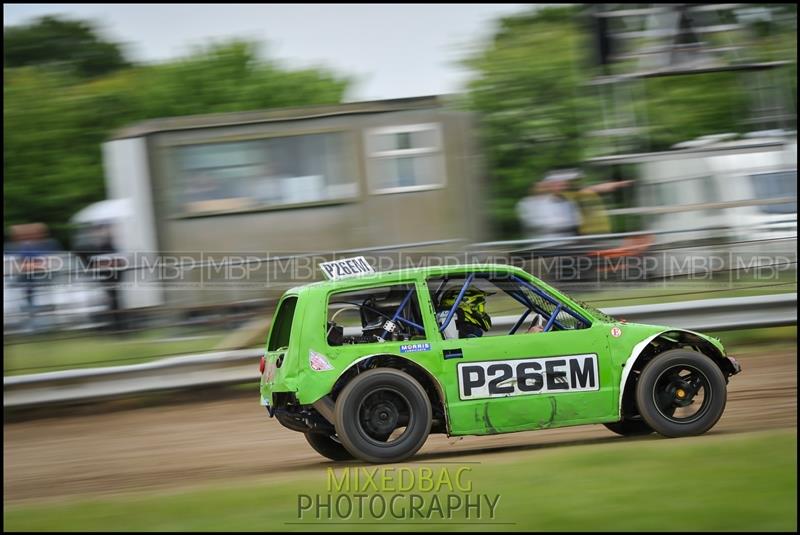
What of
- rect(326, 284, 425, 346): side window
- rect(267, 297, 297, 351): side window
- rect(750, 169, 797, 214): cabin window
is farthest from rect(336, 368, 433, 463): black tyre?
rect(750, 169, 797, 214): cabin window

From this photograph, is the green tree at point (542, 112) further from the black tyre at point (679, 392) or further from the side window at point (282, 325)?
the black tyre at point (679, 392)

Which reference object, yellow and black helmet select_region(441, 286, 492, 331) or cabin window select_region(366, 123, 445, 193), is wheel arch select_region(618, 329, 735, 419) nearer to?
yellow and black helmet select_region(441, 286, 492, 331)

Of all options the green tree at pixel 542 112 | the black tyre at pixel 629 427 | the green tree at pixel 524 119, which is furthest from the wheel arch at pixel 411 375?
the green tree at pixel 524 119

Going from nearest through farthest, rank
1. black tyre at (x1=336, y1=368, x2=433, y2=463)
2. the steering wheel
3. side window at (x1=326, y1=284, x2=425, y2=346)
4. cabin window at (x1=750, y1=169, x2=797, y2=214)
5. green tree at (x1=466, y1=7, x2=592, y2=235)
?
black tyre at (x1=336, y1=368, x2=433, y2=463) → side window at (x1=326, y1=284, x2=425, y2=346) → the steering wheel → cabin window at (x1=750, y1=169, x2=797, y2=214) → green tree at (x1=466, y1=7, x2=592, y2=235)

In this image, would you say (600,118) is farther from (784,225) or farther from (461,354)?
(461,354)

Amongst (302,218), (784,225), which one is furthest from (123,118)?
(784,225)

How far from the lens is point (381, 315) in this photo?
740 centimetres

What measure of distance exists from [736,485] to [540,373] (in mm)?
1778

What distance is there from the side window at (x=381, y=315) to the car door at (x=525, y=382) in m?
0.32

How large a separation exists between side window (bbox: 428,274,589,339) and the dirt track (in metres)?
0.97

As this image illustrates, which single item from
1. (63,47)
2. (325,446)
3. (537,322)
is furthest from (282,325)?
(63,47)

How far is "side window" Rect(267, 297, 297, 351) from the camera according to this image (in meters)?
7.61
